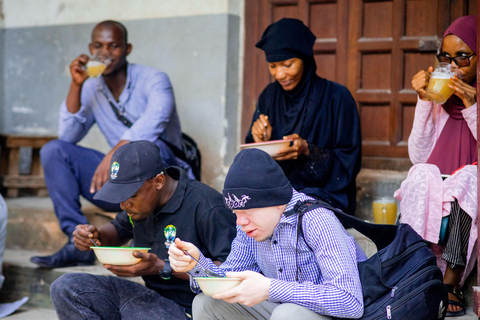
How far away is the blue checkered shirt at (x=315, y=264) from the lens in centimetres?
216

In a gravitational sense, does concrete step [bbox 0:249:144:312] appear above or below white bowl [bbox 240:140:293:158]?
below

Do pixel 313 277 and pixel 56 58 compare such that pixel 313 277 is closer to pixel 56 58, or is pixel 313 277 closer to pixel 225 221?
pixel 225 221

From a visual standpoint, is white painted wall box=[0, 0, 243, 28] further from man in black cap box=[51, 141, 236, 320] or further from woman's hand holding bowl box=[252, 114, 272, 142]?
man in black cap box=[51, 141, 236, 320]

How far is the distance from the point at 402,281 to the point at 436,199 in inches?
A: 38.7

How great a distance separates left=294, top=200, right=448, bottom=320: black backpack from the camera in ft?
7.18

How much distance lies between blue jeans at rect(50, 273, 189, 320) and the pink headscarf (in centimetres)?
165

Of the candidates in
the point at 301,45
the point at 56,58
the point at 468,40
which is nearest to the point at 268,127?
the point at 301,45

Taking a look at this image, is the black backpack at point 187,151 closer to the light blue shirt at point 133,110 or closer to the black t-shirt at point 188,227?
the light blue shirt at point 133,110

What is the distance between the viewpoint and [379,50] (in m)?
4.50

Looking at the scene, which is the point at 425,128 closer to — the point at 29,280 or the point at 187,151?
the point at 187,151

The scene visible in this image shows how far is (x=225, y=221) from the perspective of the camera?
291cm

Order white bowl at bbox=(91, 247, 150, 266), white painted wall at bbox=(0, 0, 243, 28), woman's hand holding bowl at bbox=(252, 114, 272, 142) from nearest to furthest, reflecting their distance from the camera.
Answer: white bowl at bbox=(91, 247, 150, 266) < woman's hand holding bowl at bbox=(252, 114, 272, 142) < white painted wall at bbox=(0, 0, 243, 28)

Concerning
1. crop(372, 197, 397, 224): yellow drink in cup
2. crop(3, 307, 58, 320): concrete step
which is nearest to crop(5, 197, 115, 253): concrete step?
crop(3, 307, 58, 320): concrete step

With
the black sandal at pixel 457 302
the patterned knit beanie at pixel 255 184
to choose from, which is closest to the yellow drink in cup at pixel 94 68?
the patterned knit beanie at pixel 255 184
